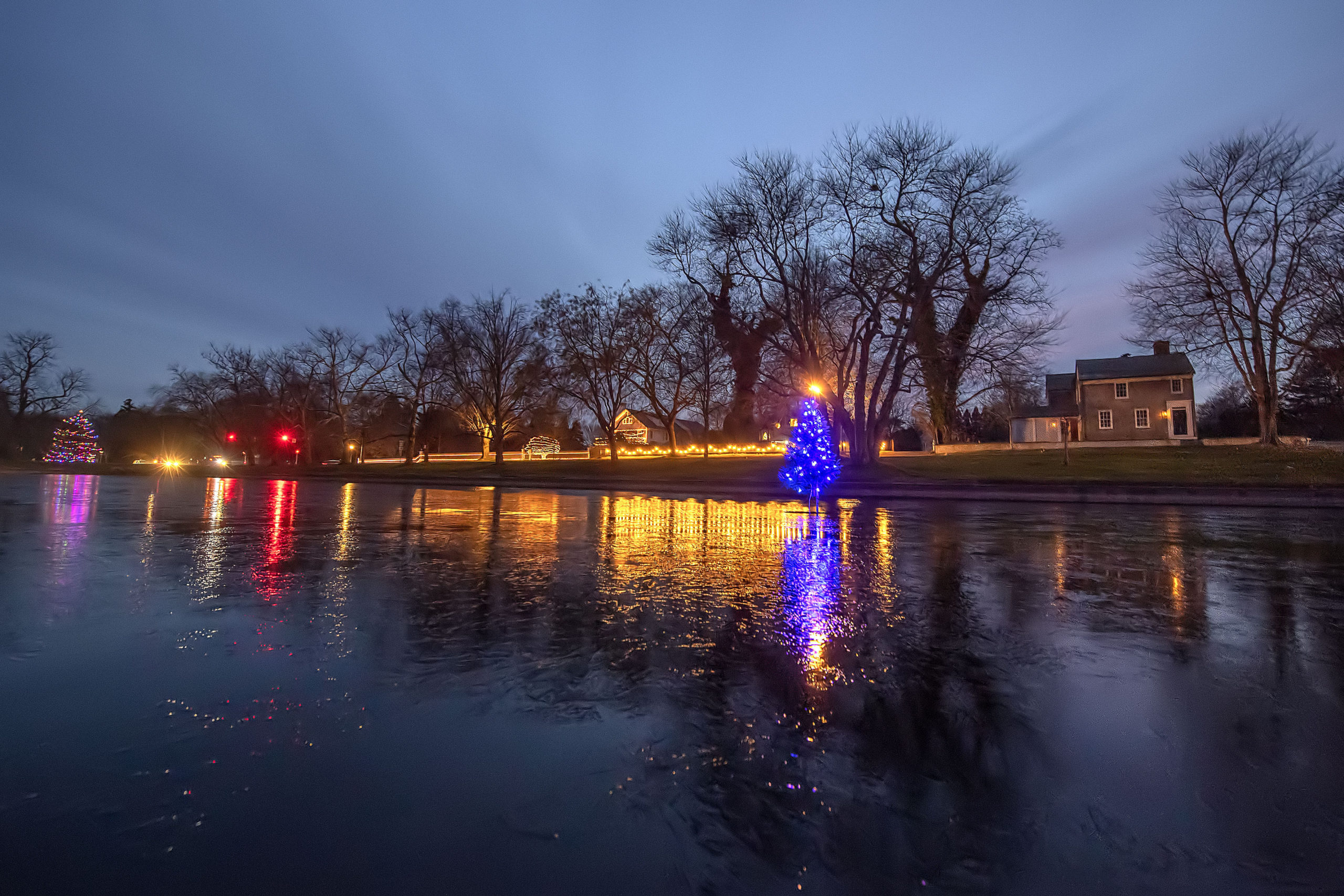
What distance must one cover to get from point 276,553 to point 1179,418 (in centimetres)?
5834

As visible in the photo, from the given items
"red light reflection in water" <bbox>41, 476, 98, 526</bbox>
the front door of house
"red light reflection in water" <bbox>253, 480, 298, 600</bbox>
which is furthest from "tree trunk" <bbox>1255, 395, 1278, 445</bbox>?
"red light reflection in water" <bbox>41, 476, 98, 526</bbox>

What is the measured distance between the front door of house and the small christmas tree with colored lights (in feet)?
357

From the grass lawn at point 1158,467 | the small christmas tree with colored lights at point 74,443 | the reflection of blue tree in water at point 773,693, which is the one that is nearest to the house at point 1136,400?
the grass lawn at point 1158,467

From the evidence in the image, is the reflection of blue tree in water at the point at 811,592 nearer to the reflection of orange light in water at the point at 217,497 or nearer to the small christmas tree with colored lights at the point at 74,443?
the reflection of orange light in water at the point at 217,497

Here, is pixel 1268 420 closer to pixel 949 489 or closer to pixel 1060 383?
pixel 949 489

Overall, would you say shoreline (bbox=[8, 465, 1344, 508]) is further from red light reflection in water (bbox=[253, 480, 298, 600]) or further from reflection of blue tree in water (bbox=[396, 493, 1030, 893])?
reflection of blue tree in water (bbox=[396, 493, 1030, 893])

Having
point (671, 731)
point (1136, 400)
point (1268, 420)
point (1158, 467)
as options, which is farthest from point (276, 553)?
point (1136, 400)

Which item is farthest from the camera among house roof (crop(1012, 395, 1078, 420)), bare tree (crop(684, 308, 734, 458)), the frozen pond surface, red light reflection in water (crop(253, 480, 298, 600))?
house roof (crop(1012, 395, 1078, 420))

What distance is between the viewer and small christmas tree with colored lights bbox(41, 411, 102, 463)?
7531 centimetres

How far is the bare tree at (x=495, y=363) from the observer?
142 ft

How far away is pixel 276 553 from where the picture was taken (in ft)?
32.4

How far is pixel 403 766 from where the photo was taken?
3.05 meters

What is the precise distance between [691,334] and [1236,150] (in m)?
29.3

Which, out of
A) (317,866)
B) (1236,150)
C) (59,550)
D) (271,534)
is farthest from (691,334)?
(317,866)
